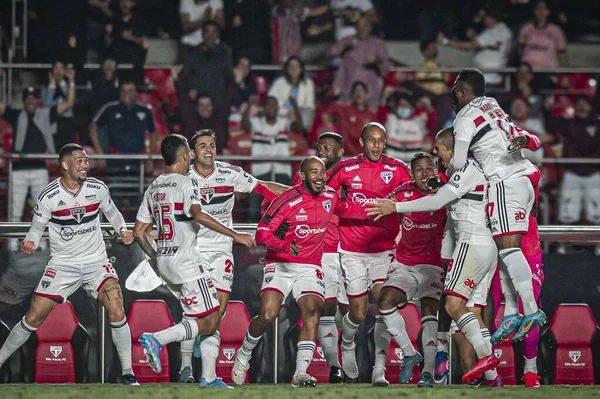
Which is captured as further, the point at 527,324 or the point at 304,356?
the point at 304,356

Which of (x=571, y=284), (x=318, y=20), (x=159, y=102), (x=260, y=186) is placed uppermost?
(x=318, y=20)

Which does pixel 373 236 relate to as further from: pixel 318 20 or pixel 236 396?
pixel 318 20

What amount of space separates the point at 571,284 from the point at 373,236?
83.6 inches

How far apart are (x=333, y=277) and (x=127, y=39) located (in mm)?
6834

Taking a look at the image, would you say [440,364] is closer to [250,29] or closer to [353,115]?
[353,115]

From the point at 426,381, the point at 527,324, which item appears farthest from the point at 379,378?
the point at 527,324

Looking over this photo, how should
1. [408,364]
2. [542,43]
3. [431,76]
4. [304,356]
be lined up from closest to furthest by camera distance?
1. [304,356]
2. [408,364]
3. [431,76]
4. [542,43]

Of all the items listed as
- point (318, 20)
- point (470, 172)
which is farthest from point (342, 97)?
point (470, 172)

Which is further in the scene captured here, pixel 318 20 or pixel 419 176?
pixel 318 20

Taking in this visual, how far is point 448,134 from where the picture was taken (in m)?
9.22

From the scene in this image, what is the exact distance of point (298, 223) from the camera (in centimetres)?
905

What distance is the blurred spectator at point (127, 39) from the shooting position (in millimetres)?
15289

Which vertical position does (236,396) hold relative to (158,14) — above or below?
below

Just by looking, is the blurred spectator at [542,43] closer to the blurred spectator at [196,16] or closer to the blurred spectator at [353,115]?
the blurred spectator at [353,115]
